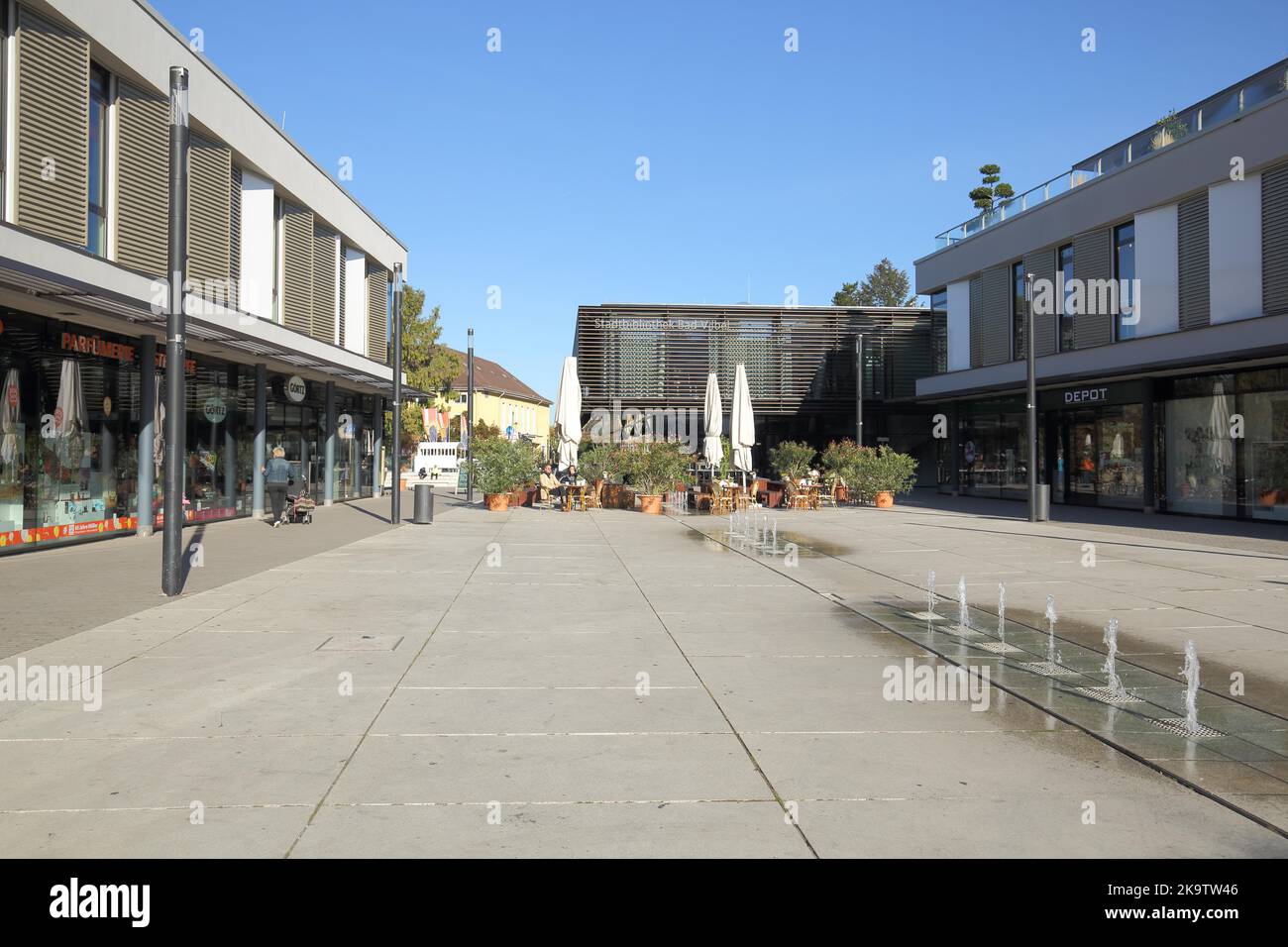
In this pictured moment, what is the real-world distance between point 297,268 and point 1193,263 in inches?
901

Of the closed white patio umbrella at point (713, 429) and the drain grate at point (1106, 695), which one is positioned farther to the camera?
the closed white patio umbrella at point (713, 429)

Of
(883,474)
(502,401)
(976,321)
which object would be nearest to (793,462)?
(883,474)

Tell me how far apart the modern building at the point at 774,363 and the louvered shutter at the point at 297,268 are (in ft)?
50.6

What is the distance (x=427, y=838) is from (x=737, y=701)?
2.82 m

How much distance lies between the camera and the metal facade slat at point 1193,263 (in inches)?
885

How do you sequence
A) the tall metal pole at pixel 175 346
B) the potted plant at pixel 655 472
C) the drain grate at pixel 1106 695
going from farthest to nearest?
the potted plant at pixel 655 472
the tall metal pole at pixel 175 346
the drain grate at pixel 1106 695

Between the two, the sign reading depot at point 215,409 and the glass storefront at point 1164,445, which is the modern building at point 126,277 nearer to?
the sign reading depot at point 215,409

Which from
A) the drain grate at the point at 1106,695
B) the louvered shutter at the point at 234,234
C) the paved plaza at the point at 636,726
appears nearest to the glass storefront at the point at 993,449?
the paved plaza at the point at 636,726

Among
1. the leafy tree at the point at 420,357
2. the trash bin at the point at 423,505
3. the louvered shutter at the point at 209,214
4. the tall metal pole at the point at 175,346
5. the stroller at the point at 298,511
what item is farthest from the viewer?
the leafy tree at the point at 420,357

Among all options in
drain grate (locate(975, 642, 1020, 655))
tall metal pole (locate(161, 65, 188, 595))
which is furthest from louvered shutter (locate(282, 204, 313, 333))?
drain grate (locate(975, 642, 1020, 655))

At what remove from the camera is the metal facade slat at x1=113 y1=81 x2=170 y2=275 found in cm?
1614
